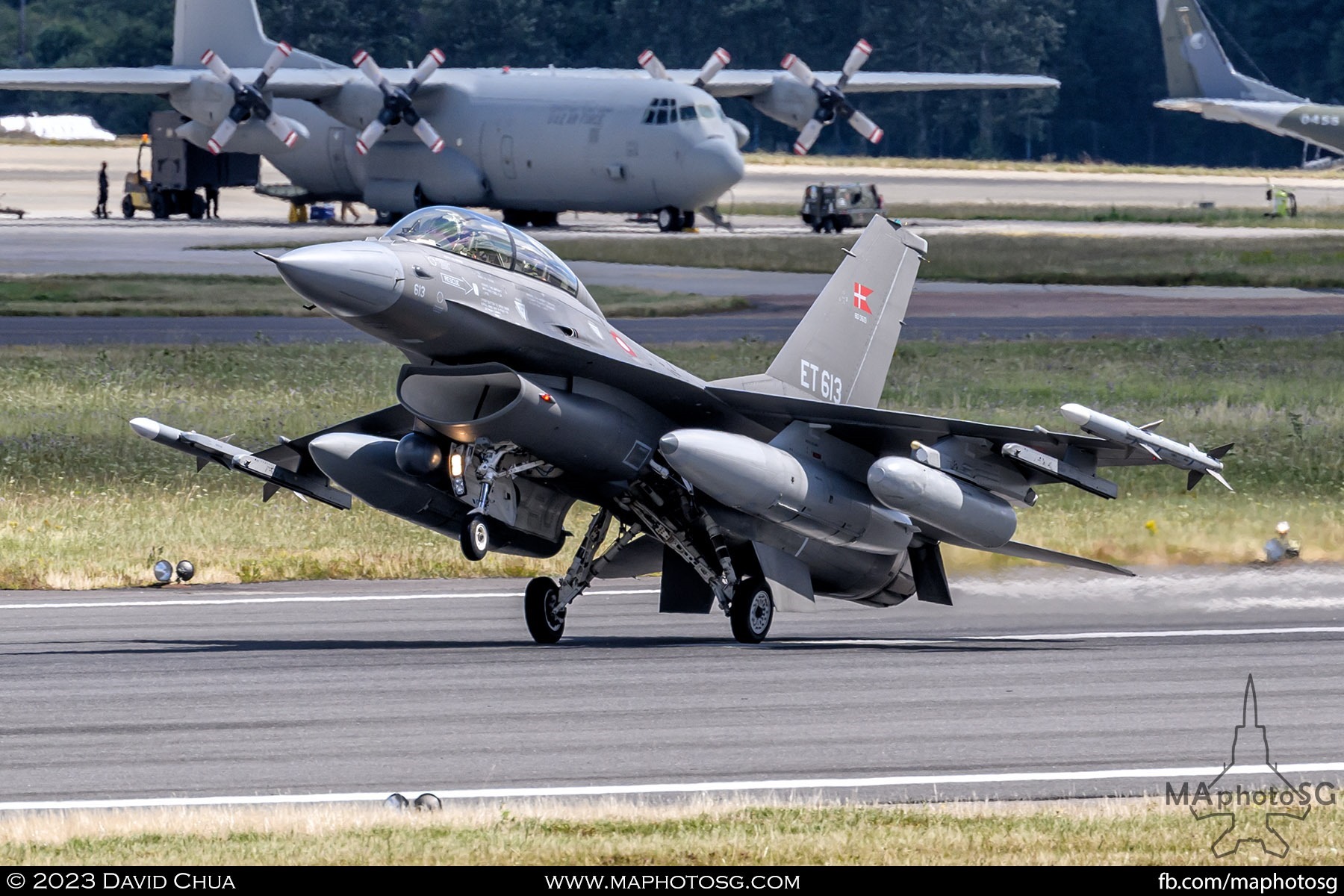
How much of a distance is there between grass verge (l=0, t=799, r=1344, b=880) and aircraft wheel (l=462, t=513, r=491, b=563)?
14.0 feet

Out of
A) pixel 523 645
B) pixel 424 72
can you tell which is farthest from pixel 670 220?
pixel 523 645

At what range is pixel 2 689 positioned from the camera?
1495 cm

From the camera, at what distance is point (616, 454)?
16922 mm

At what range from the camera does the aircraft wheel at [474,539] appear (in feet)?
49.0

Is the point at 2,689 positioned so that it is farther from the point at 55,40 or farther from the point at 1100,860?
the point at 55,40

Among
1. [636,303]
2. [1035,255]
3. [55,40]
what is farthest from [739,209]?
[55,40]

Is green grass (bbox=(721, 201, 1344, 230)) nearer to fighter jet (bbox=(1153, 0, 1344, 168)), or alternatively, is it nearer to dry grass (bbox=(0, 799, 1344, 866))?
fighter jet (bbox=(1153, 0, 1344, 168))

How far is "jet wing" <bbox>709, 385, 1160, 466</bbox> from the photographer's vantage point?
55.1 feet

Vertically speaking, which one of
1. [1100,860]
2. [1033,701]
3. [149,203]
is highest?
[1100,860]

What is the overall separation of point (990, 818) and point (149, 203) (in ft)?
264

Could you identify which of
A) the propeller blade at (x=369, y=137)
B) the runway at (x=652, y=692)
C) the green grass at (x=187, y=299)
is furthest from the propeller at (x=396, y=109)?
the runway at (x=652, y=692)

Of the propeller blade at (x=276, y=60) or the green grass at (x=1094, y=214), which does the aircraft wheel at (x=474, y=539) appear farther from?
the green grass at (x=1094, y=214)

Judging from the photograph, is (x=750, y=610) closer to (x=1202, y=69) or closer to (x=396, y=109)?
(x=396, y=109)

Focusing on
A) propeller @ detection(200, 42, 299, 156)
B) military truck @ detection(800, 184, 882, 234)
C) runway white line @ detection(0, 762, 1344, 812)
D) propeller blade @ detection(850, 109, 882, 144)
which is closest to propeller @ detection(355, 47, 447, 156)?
propeller @ detection(200, 42, 299, 156)
